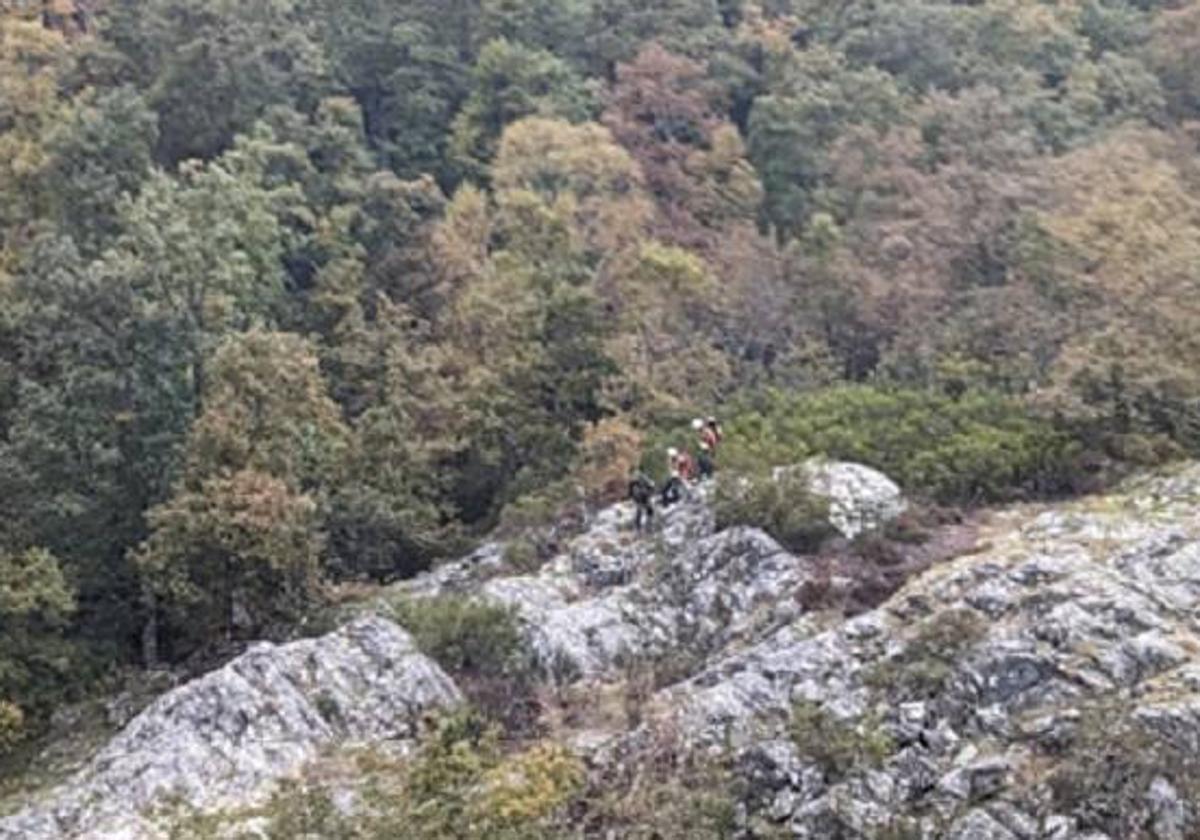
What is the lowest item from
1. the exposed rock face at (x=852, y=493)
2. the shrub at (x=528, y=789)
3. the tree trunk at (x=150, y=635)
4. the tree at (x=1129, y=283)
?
the tree trunk at (x=150, y=635)

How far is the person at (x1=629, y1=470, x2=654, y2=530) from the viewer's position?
2631 centimetres

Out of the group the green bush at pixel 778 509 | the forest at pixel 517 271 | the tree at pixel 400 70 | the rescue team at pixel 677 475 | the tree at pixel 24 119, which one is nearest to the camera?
the green bush at pixel 778 509

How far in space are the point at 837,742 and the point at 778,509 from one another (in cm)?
696

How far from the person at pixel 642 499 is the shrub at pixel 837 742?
7679 millimetres

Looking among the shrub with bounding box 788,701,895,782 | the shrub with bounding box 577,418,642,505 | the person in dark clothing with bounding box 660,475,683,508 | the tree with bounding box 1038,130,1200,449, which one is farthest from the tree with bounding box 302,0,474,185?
the shrub with bounding box 788,701,895,782

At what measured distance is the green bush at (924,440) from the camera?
2638 cm

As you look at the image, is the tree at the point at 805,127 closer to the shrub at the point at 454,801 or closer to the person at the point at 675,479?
the person at the point at 675,479

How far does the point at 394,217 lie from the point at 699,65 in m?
11.5

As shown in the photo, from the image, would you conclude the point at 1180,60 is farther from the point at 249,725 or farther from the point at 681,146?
A: the point at 249,725

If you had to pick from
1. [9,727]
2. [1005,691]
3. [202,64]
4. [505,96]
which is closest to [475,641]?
[9,727]

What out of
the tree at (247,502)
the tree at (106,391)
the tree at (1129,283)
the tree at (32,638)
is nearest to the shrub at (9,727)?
the tree at (32,638)

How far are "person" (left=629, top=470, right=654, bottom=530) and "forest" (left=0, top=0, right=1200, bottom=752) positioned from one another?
1.80 metres

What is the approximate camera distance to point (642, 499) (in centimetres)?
2648

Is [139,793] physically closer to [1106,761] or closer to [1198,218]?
[1106,761]
